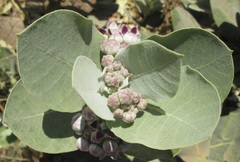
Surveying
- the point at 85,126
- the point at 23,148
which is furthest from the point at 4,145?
the point at 85,126

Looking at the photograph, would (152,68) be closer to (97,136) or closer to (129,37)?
(129,37)

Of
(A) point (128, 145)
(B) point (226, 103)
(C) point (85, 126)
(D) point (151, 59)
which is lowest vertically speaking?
(B) point (226, 103)

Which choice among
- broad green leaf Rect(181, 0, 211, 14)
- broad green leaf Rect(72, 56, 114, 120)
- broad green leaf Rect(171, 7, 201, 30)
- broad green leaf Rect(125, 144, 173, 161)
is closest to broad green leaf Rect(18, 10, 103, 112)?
broad green leaf Rect(72, 56, 114, 120)

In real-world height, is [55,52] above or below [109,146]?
above

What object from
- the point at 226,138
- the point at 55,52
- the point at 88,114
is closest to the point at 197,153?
the point at 226,138

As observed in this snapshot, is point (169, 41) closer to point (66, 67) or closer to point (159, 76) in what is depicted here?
point (159, 76)
